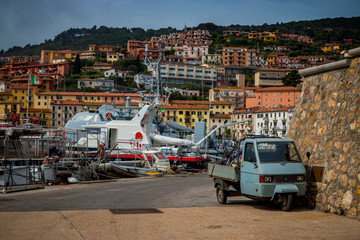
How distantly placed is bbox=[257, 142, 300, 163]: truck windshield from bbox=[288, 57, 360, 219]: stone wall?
28.3 inches

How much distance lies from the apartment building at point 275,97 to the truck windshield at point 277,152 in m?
107

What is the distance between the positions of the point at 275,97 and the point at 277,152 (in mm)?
111089

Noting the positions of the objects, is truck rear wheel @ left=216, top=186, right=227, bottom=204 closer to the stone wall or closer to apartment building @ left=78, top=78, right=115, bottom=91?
the stone wall

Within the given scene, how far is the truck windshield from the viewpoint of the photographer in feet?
40.8

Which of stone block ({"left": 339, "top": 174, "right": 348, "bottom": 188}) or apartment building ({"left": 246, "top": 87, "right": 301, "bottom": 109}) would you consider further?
apartment building ({"left": 246, "top": 87, "right": 301, "bottom": 109})

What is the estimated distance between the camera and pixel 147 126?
3700 cm

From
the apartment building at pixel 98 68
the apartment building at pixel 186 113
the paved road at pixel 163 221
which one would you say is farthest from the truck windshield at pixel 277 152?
the apartment building at pixel 98 68

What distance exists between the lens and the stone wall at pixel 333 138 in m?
11.1

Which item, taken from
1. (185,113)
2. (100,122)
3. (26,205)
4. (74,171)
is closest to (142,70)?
(185,113)

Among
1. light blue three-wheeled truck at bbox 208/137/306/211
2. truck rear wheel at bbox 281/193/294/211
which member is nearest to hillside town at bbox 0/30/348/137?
light blue three-wheeled truck at bbox 208/137/306/211

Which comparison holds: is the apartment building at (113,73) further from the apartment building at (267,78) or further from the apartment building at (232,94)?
the apartment building at (267,78)

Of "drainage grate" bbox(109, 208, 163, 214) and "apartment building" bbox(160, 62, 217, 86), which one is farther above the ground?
"apartment building" bbox(160, 62, 217, 86)

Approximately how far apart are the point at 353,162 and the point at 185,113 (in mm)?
106392

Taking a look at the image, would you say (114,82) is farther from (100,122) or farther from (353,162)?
(353,162)
